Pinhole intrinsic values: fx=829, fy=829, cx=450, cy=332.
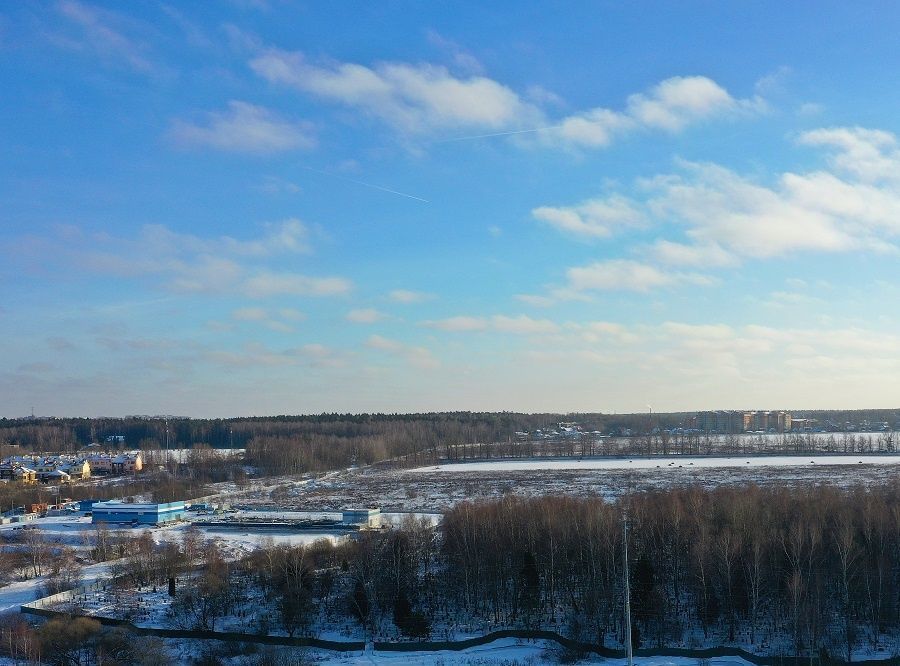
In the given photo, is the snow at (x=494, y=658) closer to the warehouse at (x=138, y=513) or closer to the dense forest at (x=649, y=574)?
the dense forest at (x=649, y=574)

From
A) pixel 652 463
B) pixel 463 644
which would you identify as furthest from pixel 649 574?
pixel 652 463

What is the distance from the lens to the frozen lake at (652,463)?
78.4 meters

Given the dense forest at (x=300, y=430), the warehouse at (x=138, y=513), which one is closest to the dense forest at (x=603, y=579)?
the warehouse at (x=138, y=513)

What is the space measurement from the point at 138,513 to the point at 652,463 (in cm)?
5290

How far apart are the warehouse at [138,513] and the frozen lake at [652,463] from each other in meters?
34.0

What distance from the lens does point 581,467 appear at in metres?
80.9

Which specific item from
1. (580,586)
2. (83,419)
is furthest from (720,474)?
(83,419)

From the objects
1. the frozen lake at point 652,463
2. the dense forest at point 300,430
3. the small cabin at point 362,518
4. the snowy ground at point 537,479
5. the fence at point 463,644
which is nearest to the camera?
the fence at point 463,644

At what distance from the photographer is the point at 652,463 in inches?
3322

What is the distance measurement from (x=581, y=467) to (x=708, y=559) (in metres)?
57.1

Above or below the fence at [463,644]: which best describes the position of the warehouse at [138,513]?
above

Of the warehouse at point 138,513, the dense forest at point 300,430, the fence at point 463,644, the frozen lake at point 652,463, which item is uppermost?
the dense forest at point 300,430

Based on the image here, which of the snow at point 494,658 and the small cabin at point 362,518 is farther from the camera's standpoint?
the small cabin at point 362,518

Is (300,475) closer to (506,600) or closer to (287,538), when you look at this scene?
(287,538)
